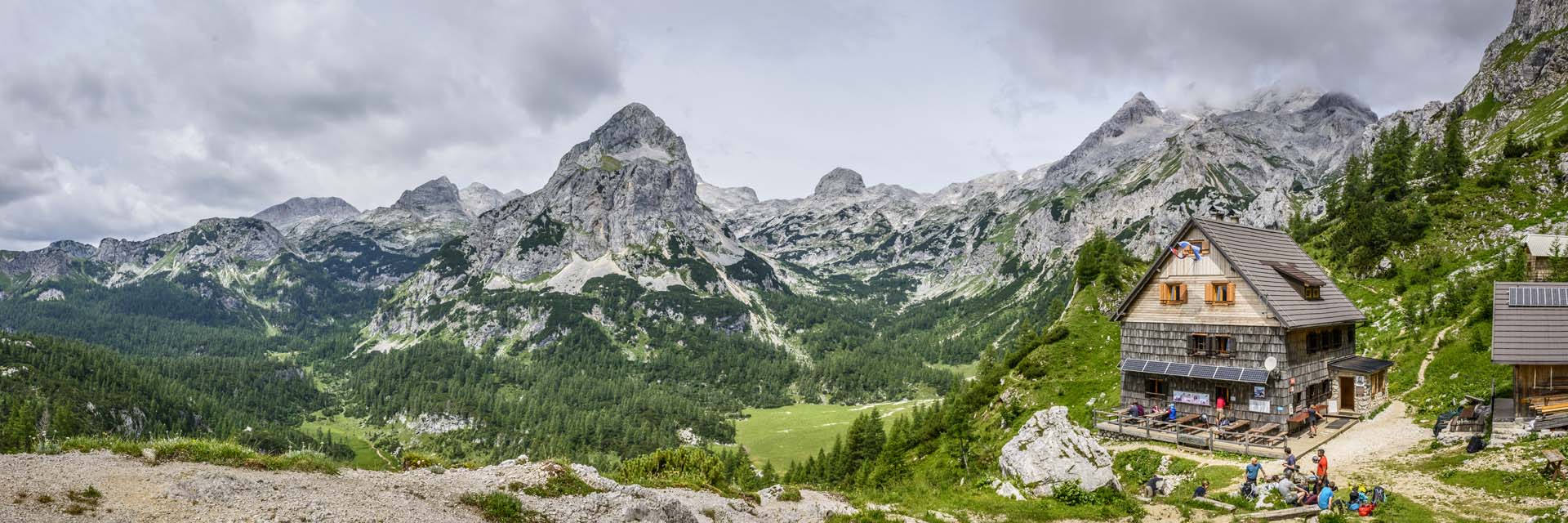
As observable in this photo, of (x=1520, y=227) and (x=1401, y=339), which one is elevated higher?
(x=1520, y=227)

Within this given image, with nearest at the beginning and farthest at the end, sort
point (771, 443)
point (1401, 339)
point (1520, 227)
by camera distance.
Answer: point (1401, 339), point (1520, 227), point (771, 443)

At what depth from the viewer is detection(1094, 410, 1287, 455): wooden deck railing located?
1328 inches

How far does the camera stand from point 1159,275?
4256 centimetres

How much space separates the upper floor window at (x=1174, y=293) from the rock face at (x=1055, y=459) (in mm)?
15229

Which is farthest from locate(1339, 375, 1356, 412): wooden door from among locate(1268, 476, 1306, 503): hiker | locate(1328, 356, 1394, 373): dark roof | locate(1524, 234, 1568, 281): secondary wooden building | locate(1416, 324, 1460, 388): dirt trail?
locate(1268, 476, 1306, 503): hiker

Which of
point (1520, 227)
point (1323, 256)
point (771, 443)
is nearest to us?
point (1520, 227)

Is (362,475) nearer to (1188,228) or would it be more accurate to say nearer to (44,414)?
(1188,228)

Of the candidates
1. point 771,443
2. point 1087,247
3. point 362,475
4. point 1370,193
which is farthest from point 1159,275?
point 771,443

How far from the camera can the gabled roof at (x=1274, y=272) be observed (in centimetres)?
3812

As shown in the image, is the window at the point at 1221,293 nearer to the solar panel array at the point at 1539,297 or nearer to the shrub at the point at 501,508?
the solar panel array at the point at 1539,297

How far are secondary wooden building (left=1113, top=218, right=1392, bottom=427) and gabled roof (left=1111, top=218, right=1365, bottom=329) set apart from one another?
0.25ft

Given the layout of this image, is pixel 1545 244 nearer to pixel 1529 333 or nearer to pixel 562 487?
pixel 1529 333

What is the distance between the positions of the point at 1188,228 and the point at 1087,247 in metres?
37.9

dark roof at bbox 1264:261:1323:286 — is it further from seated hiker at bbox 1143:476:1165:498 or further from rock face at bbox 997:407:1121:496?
rock face at bbox 997:407:1121:496
